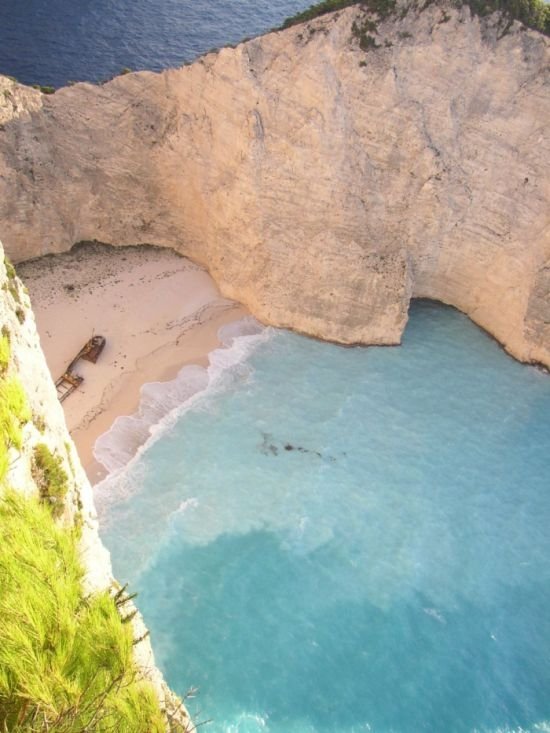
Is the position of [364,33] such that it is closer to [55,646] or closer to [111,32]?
[55,646]

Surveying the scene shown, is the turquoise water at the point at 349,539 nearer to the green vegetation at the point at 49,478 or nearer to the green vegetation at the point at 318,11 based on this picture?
the green vegetation at the point at 49,478

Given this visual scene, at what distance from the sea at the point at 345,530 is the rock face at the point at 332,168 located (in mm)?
2759

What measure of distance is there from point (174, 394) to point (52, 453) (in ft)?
46.5

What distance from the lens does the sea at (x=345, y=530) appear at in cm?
1962

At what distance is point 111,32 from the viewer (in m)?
42.8

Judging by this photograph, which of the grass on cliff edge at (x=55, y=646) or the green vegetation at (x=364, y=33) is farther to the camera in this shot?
the green vegetation at (x=364, y=33)

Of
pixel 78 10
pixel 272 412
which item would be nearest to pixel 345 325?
pixel 272 412

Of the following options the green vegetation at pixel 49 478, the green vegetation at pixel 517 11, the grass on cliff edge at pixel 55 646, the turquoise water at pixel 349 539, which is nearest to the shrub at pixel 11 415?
→ the green vegetation at pixel 49 478

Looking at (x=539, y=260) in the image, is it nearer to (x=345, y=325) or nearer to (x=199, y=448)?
(x=345, y=325)

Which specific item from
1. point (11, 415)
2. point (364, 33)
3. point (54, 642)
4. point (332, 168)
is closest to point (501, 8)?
point (364, 33)

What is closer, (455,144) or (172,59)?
(455,144)

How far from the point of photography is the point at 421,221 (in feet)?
91.3

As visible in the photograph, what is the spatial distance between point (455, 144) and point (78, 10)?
108ft

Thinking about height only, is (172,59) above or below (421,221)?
above
